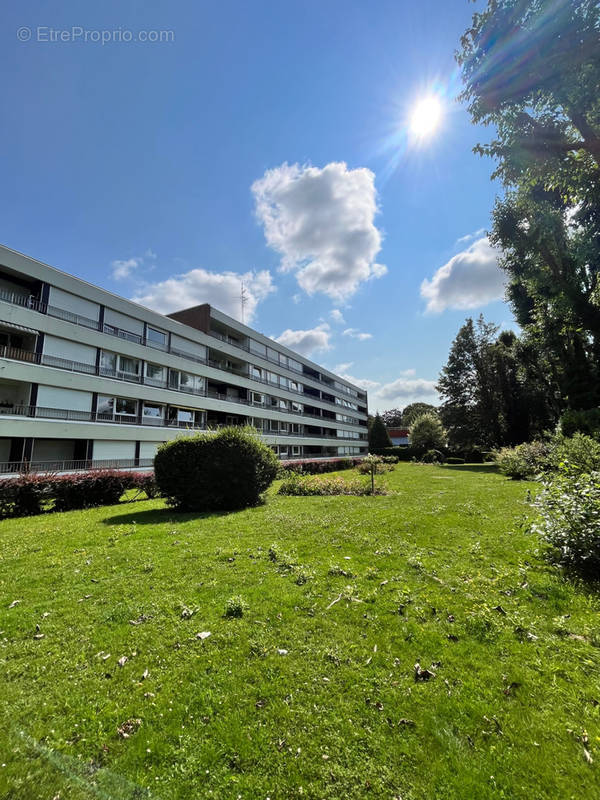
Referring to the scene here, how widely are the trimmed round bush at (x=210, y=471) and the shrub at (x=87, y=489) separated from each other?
286cm

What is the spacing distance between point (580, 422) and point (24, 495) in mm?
25156

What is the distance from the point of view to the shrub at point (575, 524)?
473cm

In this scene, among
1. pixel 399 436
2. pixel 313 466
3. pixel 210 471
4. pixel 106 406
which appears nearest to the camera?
pixel 210 471

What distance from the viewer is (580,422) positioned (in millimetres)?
17578

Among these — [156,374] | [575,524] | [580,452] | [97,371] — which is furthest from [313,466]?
[575,524]

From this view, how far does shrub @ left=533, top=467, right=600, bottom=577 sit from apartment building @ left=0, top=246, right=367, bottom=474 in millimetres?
15597

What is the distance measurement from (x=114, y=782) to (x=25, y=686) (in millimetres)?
1493

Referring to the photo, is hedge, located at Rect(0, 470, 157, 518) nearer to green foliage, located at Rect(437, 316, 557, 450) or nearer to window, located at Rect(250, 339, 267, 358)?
window, located at Rect(250, 339, 267, 358)

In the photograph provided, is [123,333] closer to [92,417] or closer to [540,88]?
[92,417]

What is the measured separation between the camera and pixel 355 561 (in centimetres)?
575

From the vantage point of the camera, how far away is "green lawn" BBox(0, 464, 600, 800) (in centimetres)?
214

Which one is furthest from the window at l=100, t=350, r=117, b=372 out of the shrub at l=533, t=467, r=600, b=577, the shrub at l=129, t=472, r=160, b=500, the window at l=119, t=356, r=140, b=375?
the shrub at l=533, t=467, r=600, b=577

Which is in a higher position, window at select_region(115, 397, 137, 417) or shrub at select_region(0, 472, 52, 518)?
window at select_region(115, 397, 137, 417)

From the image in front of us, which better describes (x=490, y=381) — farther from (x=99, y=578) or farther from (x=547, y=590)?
(x=99, y=578)
